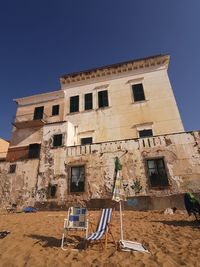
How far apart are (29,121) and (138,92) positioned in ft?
38.7

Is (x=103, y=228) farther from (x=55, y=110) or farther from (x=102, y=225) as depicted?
(x=55, y=110)

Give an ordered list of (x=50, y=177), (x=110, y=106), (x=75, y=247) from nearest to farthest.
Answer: (x=75, y=247) < (x=50, y=177) < (x=110, y=106)

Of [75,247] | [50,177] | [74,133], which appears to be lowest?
[75,247]

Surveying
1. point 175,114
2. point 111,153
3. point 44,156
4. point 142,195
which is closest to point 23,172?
point 44,156

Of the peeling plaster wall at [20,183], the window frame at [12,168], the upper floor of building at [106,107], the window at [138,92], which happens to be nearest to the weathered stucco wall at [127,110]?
the upper floor of building at [106,107]

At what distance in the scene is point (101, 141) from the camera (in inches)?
693

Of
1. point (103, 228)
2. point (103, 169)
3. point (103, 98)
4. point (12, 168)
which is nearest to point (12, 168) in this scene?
point (12, 168)

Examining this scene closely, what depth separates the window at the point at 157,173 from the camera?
483 inches

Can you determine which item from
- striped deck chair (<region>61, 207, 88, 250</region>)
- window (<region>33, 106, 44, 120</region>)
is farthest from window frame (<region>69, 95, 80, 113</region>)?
striped deck chair (<region>61, 207, 88, 250</region>)

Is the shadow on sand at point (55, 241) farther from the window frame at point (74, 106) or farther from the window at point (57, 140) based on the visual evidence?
the window frame at point (74, 106)

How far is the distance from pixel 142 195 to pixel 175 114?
8549 mm

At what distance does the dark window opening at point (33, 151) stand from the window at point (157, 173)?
35.4 feet

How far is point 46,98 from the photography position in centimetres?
2123

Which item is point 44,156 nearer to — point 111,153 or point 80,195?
point 80,195
